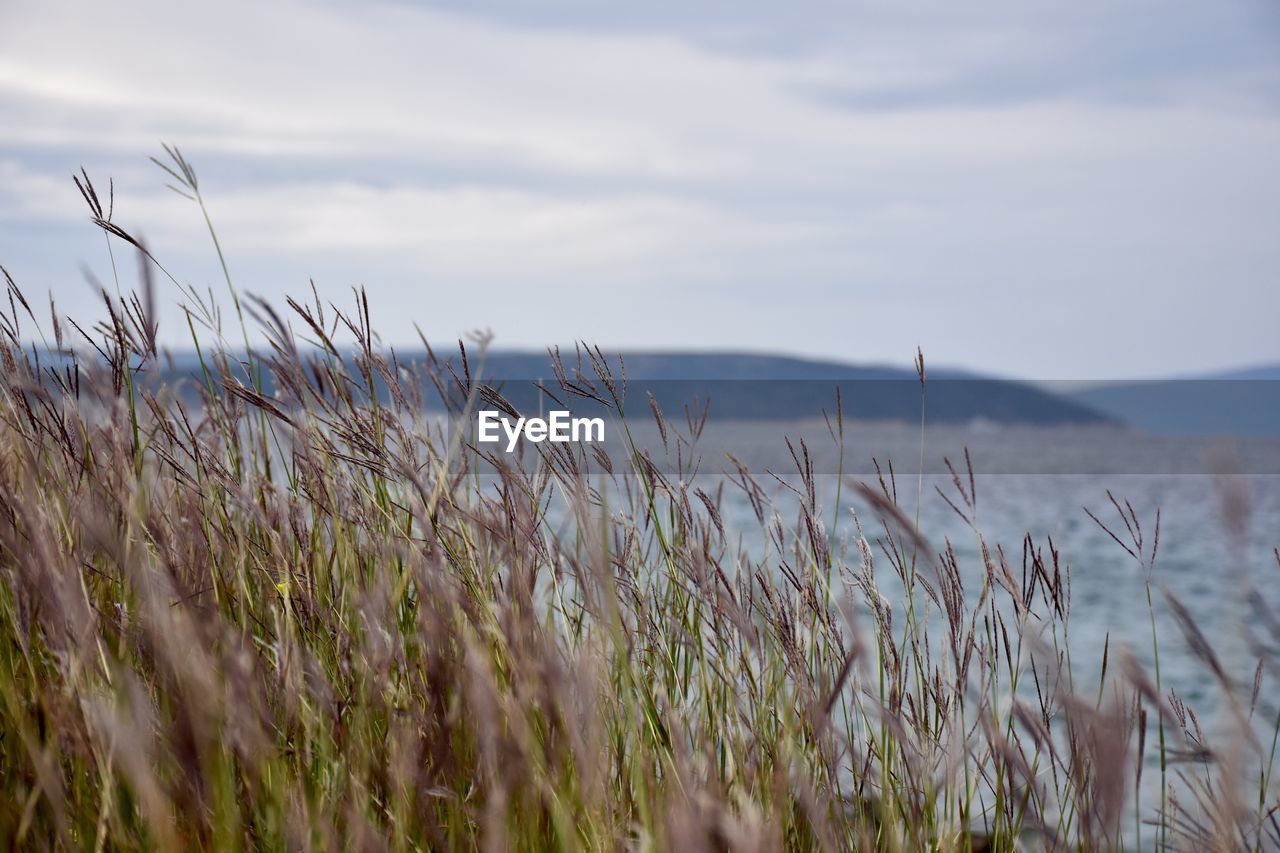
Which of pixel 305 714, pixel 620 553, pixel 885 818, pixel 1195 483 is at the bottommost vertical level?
pixel 1195 483

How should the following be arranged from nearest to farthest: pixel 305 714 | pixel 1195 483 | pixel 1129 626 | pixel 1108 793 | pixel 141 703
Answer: pixel 1108 793
pixel 141 703
pixel 305 714
pixel 1129 626
pixel 1195 483

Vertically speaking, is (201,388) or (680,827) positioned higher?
(201,388)

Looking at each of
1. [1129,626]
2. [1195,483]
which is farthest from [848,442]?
[1129,626]

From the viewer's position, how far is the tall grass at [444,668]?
3.09 ft

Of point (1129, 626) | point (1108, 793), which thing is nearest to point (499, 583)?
point (1108, 793)

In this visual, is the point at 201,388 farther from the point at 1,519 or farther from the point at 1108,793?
the point at 1108,793

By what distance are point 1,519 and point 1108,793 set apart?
128 cm

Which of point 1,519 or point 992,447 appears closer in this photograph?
point 1,519

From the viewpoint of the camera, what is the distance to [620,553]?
163 cm

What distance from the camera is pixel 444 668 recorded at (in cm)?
125

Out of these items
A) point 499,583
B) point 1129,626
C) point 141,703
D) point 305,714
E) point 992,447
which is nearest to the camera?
point 141,703

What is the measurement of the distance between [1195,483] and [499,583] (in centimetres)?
2848

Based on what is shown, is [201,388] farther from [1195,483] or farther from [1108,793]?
[1195,483]

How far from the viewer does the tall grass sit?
0.94 metres
